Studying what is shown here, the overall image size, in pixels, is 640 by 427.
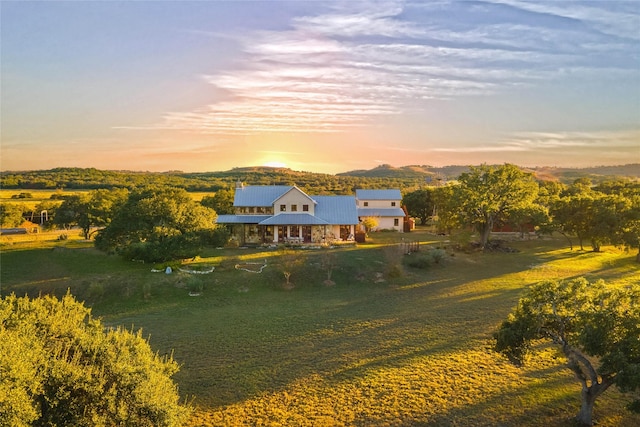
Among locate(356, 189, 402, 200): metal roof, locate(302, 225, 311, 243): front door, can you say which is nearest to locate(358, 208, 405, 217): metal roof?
locate(356, 189, 402, 200): metal roof

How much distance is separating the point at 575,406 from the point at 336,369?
822cm

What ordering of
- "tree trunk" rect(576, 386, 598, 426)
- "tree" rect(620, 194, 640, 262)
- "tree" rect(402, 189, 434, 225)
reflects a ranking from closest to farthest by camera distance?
"tree trunk" rect(576, 386, 598, 426) < "tree" rect(620, 194, 640, 262) < "tree" rect(402, 189, 434, 225)

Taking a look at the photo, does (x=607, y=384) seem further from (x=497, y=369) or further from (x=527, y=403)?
(x=497, y=369)

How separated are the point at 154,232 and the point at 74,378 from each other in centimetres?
2364

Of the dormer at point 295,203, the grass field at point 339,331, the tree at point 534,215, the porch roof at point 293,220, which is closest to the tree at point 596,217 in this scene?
the tree at point 534,215

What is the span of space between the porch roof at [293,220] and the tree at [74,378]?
29967 mm

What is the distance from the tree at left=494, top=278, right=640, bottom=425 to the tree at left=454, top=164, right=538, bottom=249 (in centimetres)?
2900

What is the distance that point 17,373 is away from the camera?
312 inches

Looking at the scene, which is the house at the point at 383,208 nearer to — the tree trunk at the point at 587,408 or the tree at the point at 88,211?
the tree at the point at 88,211

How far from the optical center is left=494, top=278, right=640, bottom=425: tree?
10.5 metres

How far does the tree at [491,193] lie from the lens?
4072 cm

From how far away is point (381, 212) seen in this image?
182 ft

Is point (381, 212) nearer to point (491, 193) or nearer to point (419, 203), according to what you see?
point (419, 203)

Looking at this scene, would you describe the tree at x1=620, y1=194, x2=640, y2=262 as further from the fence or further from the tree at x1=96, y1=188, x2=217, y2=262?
the tree at x1=96, y1=188, x2=217, y2=262
